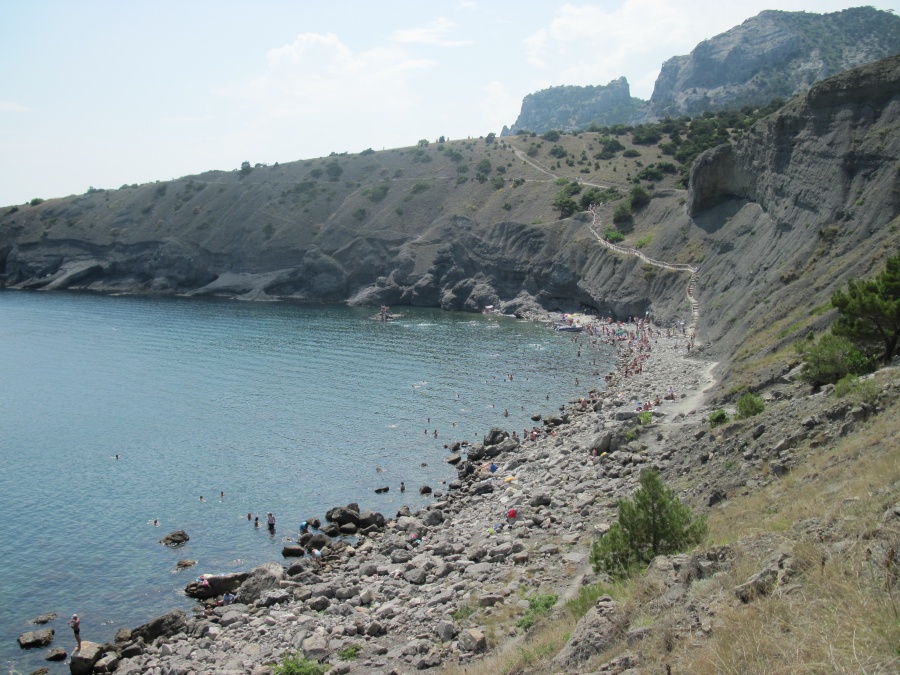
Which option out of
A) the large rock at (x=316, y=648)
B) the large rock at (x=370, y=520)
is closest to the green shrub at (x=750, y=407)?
the large rock at (x=370, y=520)

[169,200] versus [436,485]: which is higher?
[169,200]

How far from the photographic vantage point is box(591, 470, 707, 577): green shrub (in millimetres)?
18141

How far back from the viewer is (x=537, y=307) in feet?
353

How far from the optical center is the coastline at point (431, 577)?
22.1 meters

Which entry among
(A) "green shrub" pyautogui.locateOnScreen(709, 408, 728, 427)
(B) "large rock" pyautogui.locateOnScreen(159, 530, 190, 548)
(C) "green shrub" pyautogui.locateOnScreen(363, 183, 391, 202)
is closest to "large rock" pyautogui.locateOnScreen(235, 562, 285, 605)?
(B) "large rock" pyautogui.locateOnScreen(159, 530, 190, 548)

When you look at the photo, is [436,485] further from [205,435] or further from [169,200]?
[169,200]

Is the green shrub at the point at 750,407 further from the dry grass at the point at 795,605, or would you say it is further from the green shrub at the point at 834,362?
the dry grass at the point at 795,605

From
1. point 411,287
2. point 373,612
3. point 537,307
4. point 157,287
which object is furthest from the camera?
point 157,287

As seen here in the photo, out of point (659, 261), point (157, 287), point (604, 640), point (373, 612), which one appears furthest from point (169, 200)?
point (604, 640)

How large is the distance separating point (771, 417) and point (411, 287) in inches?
3844

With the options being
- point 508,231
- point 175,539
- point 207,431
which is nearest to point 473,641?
point 175,539

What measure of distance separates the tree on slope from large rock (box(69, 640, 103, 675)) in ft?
107

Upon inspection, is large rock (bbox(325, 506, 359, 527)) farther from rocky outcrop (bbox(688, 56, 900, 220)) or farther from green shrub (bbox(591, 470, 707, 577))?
rocky outcrop (bbox(688, 56, 900, 220))

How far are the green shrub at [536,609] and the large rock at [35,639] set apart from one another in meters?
19.1
